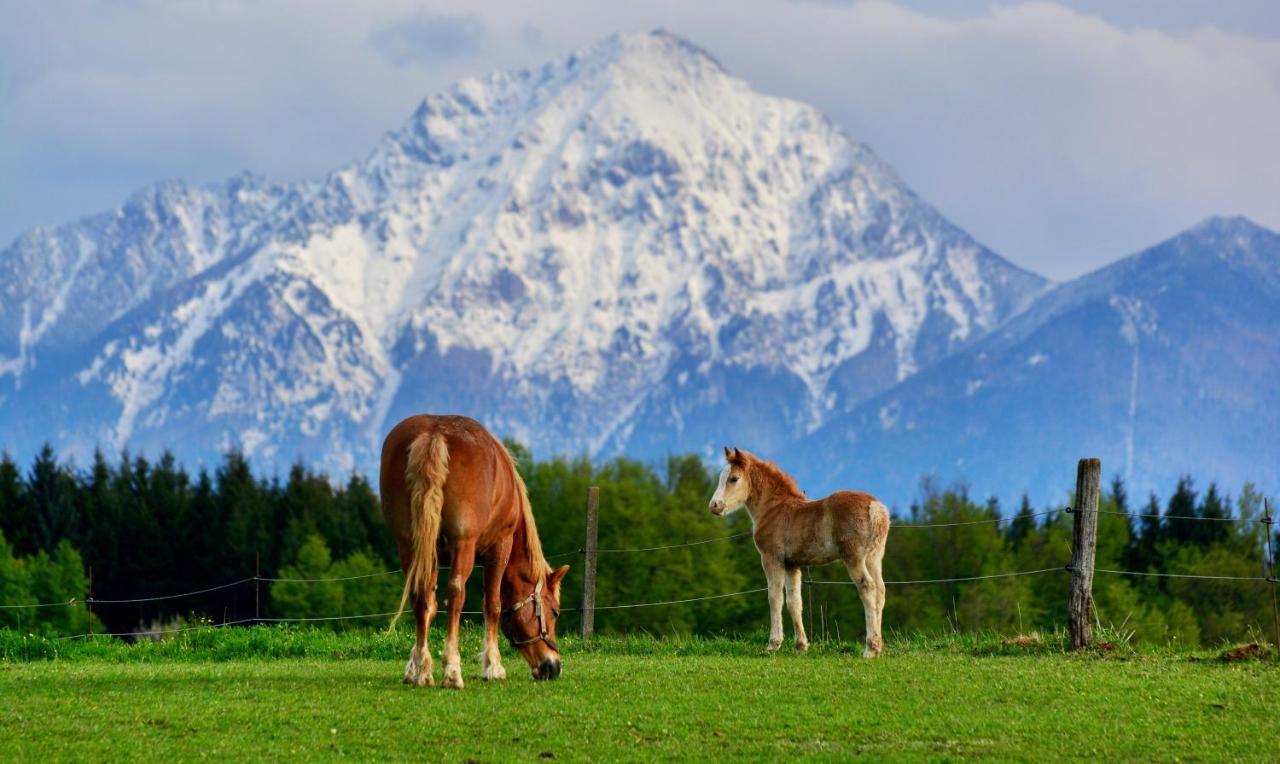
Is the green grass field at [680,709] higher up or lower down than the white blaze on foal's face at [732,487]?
lower down

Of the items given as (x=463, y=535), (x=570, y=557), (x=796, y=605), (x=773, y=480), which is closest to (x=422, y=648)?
(x=463, y=535)

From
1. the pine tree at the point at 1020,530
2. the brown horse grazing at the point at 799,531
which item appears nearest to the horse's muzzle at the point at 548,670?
the brown horse grazing at the point at 799,531

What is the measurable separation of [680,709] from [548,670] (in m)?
2.91

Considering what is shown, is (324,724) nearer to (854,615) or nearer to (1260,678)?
(1260,678)

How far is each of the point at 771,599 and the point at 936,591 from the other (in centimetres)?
7247

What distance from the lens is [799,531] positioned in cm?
2038

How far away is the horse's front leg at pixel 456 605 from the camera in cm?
1574

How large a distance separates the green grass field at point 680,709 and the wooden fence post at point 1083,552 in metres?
0.60

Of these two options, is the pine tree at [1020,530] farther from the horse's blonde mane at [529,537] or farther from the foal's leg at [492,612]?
the foal's leg at [492,612]

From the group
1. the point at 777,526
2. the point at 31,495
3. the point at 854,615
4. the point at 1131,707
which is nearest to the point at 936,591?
the point at 854,615

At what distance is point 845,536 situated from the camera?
19.9m

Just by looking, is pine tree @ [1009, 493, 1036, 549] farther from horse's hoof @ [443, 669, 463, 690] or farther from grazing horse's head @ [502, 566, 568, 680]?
horse's hoof @ [443, 669, 463, 690]

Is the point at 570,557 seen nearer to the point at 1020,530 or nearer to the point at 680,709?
the point at 1020,530

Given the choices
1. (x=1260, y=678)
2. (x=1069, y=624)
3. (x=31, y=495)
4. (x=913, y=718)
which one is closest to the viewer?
(x=913, y=718)
